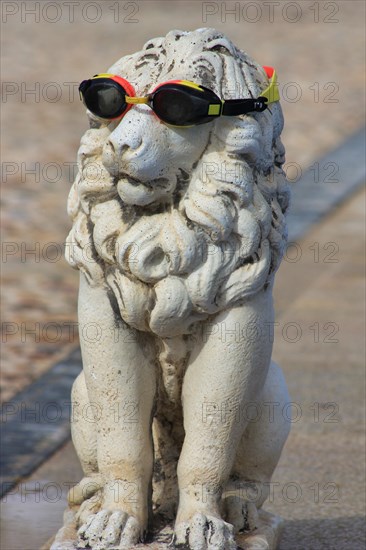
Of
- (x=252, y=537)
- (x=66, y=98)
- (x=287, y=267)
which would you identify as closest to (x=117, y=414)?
(x=252, y=537)

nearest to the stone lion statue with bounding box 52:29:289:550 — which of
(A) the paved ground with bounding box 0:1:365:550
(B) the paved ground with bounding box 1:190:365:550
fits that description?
(B) the paved ground with bounding box 1:190:365:550

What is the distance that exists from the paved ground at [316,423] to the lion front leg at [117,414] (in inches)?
21.5

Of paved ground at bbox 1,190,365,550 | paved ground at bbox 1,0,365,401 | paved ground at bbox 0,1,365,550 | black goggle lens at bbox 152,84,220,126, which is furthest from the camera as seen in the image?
paved ground at bbox 1,0,365,401

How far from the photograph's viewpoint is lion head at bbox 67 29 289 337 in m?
3.12

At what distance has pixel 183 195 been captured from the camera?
3.17m

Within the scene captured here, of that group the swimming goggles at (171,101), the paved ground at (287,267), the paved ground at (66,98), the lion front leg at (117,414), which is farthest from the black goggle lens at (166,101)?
the paved ground at (66,98)

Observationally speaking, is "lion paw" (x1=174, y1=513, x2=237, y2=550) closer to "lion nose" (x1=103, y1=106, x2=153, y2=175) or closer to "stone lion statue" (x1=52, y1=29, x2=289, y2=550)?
"stone lion statue" (x1=52, y1=29, x2=289, y2=550)

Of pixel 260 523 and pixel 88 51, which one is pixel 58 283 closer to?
pixel 260 523

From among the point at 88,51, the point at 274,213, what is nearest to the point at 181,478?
the point at 274,213

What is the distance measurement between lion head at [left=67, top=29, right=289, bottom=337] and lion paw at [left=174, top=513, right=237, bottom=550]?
522 millimetres

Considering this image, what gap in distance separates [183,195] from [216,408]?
590 mm

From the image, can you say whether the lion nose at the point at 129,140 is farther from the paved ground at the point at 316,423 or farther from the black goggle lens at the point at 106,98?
the paved ground at the point at 316,423

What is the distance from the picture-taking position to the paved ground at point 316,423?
172 inches

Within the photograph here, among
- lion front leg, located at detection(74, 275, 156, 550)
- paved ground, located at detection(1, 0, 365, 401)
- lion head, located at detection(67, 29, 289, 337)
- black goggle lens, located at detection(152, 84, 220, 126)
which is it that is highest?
paved ground, located at detection(1, 0, 365, 401)
